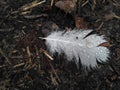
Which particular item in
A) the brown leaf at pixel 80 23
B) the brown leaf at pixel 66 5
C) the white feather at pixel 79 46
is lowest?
the white feather at pixel 79 46

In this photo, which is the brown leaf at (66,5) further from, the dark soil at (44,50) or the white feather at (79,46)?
the white feather at (79,46)

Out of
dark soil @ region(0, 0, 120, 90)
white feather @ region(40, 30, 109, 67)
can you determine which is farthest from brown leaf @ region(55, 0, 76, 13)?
white feather @ region(40, 30, 109, 67)

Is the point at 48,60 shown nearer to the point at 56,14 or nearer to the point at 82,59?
the point at 82,59

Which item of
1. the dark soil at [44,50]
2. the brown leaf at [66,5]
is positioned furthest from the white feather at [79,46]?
the brown leaf at [66,5]

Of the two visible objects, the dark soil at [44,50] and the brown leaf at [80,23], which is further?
the brown leaf at [80,23]

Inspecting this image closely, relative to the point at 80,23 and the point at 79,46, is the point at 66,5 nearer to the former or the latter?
the point at 80,23

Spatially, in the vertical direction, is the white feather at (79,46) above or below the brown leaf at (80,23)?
below
